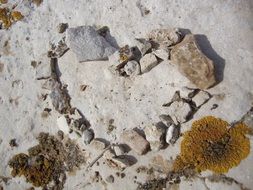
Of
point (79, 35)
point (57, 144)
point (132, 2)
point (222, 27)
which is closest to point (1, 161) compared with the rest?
point (57, 144)

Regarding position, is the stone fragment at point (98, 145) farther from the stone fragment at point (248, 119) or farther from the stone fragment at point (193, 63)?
the stone fragment at point (248, 119)

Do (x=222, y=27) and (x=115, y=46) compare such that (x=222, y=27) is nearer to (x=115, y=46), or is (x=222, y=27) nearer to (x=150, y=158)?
(x=115, y=46)

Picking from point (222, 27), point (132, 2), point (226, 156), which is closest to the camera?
point (226, 156)

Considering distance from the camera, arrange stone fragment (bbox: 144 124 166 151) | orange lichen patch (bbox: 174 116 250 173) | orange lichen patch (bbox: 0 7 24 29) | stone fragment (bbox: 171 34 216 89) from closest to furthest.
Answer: orange lichen patch (bbox: 174 116 250 173), stone fragment (bbox: 144 124 166 151), stone fragment (bbox: 171 34 216 89), orange lichen patch (bbox: 0 7 24 29)

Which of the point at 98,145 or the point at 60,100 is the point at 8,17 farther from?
the point at 98,145

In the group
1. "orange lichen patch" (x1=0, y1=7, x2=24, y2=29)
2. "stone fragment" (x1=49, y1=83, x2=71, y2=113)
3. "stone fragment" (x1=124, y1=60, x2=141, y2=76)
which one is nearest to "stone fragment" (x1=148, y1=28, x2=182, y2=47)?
"stone fragment" (x1=124, y1=60, x2=141, y2=76)

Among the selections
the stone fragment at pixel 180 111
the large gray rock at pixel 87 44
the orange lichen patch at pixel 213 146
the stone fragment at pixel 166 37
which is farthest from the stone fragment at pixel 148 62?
the orange lichen patch at pixel 213 146

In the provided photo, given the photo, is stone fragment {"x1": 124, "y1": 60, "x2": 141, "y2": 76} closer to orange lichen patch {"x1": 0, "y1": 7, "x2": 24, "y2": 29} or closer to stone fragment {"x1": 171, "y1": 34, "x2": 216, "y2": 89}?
stone fragment {"x1": 171, "y1": 34, "x2": 216, "y2": 89}
